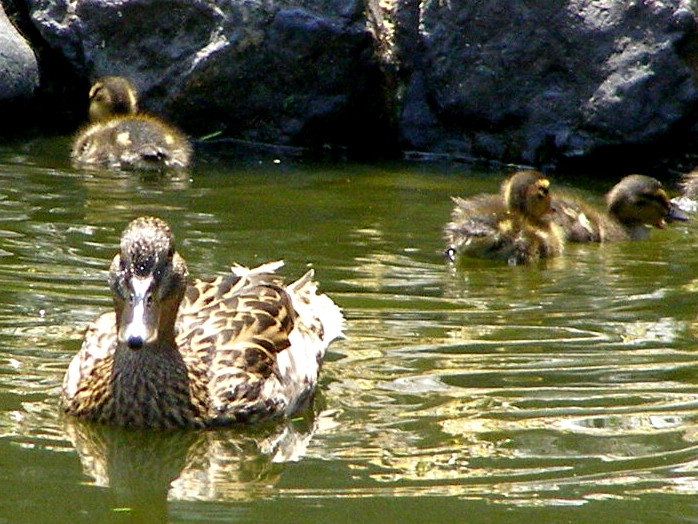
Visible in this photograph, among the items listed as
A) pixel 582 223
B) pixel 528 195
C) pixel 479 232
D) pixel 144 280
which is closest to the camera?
pixel 144 280

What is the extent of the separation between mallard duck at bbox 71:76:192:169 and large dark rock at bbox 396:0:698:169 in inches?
54.5

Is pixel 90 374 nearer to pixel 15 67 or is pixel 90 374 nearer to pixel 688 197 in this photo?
pixel 688 197

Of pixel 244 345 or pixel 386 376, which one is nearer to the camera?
pixel 244 345

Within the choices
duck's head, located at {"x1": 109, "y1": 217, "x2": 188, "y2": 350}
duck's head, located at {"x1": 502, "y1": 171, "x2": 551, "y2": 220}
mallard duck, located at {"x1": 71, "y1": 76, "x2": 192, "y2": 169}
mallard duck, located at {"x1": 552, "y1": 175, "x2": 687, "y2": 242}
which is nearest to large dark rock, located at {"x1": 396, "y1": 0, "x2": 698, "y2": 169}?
mallard duck, located at {"x1": 552, "y1": 175, "x2": 687, "y2": 242}

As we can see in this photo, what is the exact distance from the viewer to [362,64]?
9.04m

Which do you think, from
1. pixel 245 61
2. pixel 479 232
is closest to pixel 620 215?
pixel 479 232

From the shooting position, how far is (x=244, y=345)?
14.7 feet

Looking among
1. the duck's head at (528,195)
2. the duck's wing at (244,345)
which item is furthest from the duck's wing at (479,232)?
the duck's wing at (244,345)

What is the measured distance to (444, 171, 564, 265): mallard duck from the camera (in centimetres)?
666

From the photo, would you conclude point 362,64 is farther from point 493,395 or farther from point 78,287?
point 493,395

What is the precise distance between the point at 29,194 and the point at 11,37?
81.9 inches

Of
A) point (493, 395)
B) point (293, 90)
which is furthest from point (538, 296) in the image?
point (293, 90)

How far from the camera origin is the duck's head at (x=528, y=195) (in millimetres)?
6996

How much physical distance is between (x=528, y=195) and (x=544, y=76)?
1822 mm
